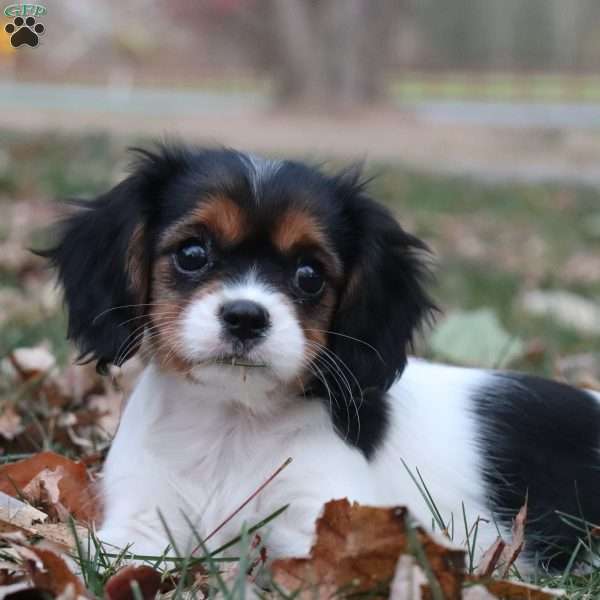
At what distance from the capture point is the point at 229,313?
9.01 ft

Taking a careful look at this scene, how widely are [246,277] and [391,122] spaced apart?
69.4 ft

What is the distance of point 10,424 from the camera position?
12.5 ft

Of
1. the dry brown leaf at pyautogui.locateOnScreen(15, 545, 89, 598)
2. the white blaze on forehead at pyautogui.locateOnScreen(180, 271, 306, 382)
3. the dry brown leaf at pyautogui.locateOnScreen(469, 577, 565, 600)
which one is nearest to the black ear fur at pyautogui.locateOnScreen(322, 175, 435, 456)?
the white blaze on forehead at pyautogui.locateOnScreen(180, 271, 306, 382)

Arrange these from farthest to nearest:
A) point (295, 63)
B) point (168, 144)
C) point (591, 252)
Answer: point (295, 63) → point (591, 252) → point (168, 144)

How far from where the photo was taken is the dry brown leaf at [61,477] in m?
3.24

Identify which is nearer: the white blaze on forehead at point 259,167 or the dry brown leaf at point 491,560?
the dry brown leaf at point 491,560

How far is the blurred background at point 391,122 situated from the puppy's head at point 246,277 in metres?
0.66

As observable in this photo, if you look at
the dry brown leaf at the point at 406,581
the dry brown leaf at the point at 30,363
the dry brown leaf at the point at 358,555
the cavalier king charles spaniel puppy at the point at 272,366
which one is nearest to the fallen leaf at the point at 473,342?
the cavalier king charles spaniel puppy at the point at 272,366

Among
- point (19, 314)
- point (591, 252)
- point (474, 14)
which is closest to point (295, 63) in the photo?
point (474, 14)

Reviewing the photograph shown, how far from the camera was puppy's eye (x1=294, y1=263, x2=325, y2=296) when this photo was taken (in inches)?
118

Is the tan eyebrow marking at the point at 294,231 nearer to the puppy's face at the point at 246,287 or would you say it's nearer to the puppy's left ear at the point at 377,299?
the puppy's face at the point at 246,287

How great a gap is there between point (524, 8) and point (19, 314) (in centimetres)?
2995

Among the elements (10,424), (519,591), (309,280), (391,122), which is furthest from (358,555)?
(391,122)

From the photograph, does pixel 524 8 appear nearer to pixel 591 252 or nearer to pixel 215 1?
pixel 215 1
